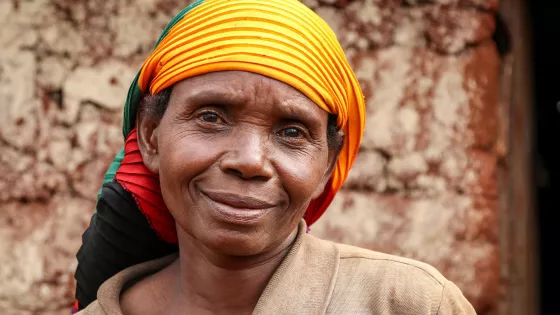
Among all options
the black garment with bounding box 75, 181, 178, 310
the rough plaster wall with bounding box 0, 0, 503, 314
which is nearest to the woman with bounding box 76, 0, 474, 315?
the black garment with bounding box 75, 181, 178, 310

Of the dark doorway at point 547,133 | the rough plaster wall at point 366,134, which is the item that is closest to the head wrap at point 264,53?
the rough plaster wall at point 366,134

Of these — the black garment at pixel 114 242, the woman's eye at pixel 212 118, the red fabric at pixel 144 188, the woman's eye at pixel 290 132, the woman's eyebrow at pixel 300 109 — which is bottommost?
the black garment at pixel 114 242

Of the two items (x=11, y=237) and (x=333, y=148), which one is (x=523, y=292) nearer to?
(x=333, y=148)

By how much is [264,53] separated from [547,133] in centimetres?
589

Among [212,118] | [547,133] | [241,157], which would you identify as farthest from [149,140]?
[547,133]

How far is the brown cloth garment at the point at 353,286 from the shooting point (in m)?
1.72

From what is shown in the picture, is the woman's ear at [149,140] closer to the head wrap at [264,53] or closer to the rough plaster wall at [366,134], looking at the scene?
the head wrap at [264,53]

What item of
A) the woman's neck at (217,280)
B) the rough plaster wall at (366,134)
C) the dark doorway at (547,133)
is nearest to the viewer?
the woman's neck at (217,280)

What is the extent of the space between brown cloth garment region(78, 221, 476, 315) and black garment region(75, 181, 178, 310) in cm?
48

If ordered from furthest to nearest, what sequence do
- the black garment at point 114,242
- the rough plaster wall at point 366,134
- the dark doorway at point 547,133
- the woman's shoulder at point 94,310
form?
1. the dark doorway at point 547,133
2. the rough plaster wall at point 366,134
3. the black garment at point 114,242
4. the woman's shoulder at point 94,310

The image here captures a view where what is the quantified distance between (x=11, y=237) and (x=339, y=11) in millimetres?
1720

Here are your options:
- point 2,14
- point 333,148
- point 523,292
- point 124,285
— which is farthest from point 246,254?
point 523,292

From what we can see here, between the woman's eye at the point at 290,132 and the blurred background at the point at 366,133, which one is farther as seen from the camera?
the blurred background at the point at 366,133

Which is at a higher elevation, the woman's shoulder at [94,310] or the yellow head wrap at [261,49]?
the yellow head wrap at [261,49]
